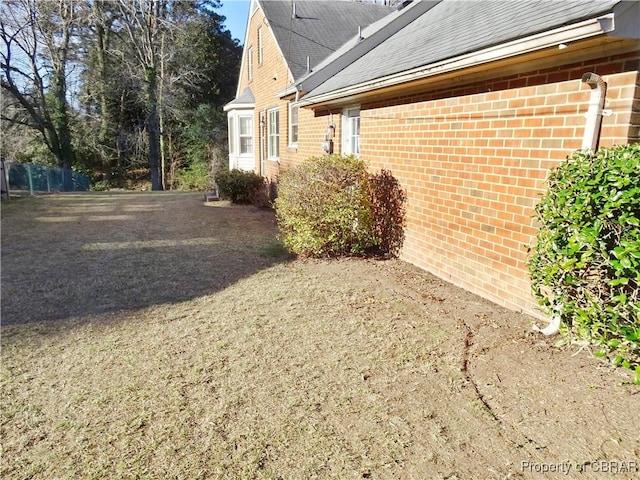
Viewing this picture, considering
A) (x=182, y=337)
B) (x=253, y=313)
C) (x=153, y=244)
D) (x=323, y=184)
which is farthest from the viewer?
(x=153, y=244)

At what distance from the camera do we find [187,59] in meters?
28.4

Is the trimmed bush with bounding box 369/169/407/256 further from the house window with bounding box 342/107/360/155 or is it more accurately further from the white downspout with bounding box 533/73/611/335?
the white downspout with bounding box 533/73/611/335

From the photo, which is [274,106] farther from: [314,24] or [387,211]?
[387,211]

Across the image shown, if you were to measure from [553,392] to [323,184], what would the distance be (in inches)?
181

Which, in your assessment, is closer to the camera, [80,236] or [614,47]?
[614,47]

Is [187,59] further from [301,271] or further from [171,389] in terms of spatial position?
[171,389]

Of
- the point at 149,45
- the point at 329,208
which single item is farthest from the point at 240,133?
the point at 329,208

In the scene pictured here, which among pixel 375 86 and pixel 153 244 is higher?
pixel 375 86

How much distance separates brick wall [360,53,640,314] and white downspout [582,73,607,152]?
58 mm

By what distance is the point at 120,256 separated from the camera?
771cm

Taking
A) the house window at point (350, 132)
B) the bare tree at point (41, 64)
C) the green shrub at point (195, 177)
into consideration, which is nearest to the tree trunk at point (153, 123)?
the green shrub at point (195, 177)

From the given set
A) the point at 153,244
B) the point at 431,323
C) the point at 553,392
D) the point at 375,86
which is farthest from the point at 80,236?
the point at 553,392

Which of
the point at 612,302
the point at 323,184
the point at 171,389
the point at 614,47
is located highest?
the point at 614,47

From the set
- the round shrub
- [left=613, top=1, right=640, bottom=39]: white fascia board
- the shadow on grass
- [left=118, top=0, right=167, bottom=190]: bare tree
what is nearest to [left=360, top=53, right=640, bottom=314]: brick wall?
[left=613, top=1, right=640, bottom=39]: white fascia board
